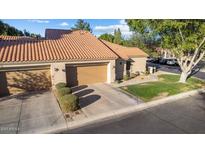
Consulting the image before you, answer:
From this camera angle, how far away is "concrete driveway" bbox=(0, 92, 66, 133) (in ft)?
26.4

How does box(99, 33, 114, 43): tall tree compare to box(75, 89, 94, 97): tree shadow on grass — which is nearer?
box(75, 89, 94, 97): tree shadow on grass

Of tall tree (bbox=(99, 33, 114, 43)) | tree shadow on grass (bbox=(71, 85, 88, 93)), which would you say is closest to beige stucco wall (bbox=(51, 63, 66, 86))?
tree shadow on grass (bbox=(71, 85, 88, 93))

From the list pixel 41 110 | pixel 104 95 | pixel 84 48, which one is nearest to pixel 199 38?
pixel 104 95

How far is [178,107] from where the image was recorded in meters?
10.6

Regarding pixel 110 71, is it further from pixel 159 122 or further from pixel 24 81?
pixel 159 122

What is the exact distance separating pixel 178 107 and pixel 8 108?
1145cm

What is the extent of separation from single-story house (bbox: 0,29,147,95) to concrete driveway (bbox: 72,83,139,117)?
5.65 feet

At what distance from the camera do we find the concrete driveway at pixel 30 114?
804 cm

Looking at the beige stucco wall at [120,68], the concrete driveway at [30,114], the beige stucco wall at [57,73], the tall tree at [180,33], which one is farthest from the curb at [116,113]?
the beige stucco wall at [120,68]

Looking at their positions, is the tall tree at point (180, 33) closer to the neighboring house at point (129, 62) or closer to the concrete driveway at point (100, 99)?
the neighboring house at point (129, 62)

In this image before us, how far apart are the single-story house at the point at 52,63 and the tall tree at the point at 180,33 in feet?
13.9

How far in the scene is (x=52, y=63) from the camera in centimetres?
1327

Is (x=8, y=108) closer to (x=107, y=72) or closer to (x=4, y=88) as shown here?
(x=4, y=88)

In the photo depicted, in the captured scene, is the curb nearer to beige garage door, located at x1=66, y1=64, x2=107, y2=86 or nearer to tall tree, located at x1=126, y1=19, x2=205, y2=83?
tall tree, located at x1=126, y1=19, x2=205, y2=83
